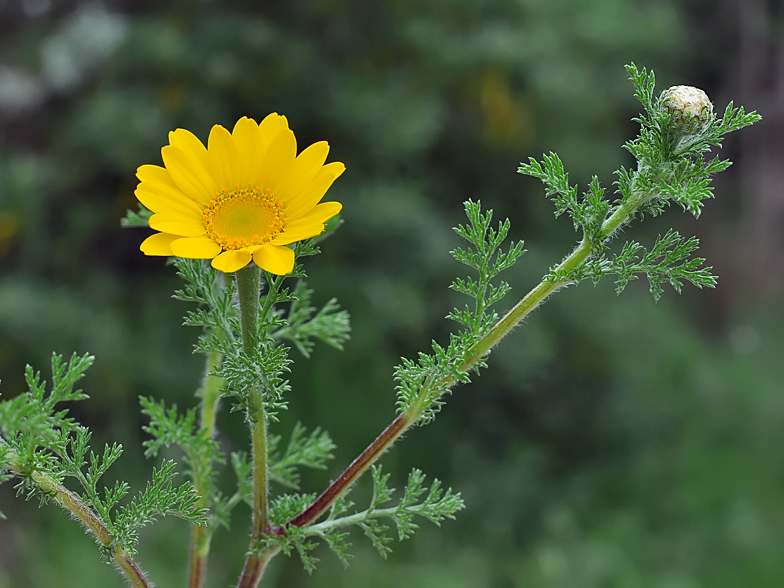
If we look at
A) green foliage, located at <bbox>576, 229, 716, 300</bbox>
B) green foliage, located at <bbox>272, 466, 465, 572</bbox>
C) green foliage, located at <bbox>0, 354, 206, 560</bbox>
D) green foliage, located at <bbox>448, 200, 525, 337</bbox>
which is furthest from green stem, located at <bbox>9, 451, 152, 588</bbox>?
green foliage, located at <bbox>576, 229, 716, 300</bbox>

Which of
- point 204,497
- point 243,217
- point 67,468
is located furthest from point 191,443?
point 243,217

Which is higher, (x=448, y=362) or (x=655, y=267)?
(x=655, y=267)

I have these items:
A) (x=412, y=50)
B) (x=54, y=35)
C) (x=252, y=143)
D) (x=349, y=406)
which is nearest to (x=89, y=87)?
(x=54, y=35)

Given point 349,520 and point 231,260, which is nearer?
point 231,260

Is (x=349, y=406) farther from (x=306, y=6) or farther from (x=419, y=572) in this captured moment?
(x=306, y=6)

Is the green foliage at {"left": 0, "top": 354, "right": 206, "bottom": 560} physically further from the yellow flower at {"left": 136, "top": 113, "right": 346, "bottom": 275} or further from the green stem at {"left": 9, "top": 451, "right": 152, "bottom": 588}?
the yellow flower at {"left": 136, "top": 113, "right": 346, "bottom": 275}

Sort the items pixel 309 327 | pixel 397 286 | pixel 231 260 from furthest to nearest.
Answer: pixel 397 286
pixel 309 327
pixel 231 260

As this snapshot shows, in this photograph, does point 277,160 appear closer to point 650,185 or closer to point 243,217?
point 243,217
